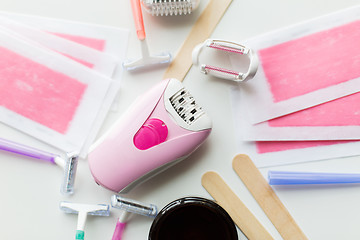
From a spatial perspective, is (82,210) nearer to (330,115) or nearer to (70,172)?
(70,172)

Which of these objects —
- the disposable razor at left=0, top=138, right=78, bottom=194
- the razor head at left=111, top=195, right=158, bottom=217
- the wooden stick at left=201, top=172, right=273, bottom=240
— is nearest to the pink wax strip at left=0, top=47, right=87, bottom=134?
the disposable razor at left=0, top=138, right=78, bottom=194

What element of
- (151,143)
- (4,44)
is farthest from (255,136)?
(4,44)

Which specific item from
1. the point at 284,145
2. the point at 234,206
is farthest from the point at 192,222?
the point at 284,145

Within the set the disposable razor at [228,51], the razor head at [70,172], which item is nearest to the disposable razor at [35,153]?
the razor head at [70,172]

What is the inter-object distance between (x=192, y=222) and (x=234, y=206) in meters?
0.10

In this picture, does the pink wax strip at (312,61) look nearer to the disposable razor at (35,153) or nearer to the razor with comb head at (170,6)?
the razor with comb head at (170,6)

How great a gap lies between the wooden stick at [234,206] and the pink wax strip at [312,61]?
0.17 metres

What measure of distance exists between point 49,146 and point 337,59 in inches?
20.1

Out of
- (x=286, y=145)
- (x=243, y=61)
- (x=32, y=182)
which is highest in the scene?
(x=243, y=61)

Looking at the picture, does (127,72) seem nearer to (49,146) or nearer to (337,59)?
(49,146)

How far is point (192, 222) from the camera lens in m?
0.62

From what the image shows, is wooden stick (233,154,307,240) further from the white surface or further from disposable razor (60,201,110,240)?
disposable razor (60,201,110,240)

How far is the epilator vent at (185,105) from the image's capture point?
645 millimetres

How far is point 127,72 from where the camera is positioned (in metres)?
0.70
